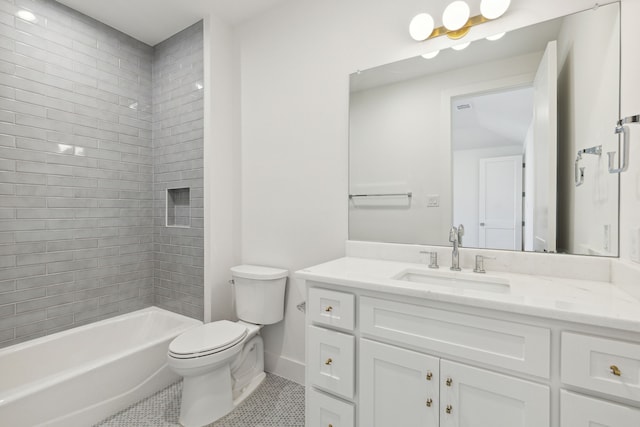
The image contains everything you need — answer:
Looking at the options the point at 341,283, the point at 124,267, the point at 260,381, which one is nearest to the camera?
the point at 341,283

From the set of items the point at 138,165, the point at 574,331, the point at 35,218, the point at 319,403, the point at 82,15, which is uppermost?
the point at 82,15

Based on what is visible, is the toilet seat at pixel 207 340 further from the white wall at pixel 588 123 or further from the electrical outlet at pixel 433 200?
the white wall at pixel 588 123

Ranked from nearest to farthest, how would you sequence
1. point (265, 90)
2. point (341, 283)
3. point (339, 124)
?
point (341, 283) < point (339, 124) < point (265, 90)

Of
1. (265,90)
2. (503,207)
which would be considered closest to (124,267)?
(265,90)

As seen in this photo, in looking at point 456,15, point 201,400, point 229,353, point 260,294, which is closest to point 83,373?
point 201,400

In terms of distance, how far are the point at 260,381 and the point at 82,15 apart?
9.81 feet

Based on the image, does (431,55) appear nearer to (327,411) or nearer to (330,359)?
(330,359)

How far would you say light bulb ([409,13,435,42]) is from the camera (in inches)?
62.2

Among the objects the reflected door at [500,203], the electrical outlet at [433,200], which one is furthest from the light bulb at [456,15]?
the electrical outlet at [433,200]

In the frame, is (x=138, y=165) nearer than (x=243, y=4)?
No

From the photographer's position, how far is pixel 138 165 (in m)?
2.60

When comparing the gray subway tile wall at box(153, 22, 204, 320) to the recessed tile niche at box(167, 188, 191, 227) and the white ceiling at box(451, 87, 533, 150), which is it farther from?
the white ceiling at box(451, 87, 533, 150)

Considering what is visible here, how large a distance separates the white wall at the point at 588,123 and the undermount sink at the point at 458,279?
0.33 meters

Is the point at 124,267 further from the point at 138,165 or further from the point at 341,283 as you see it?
the point at 341,283
